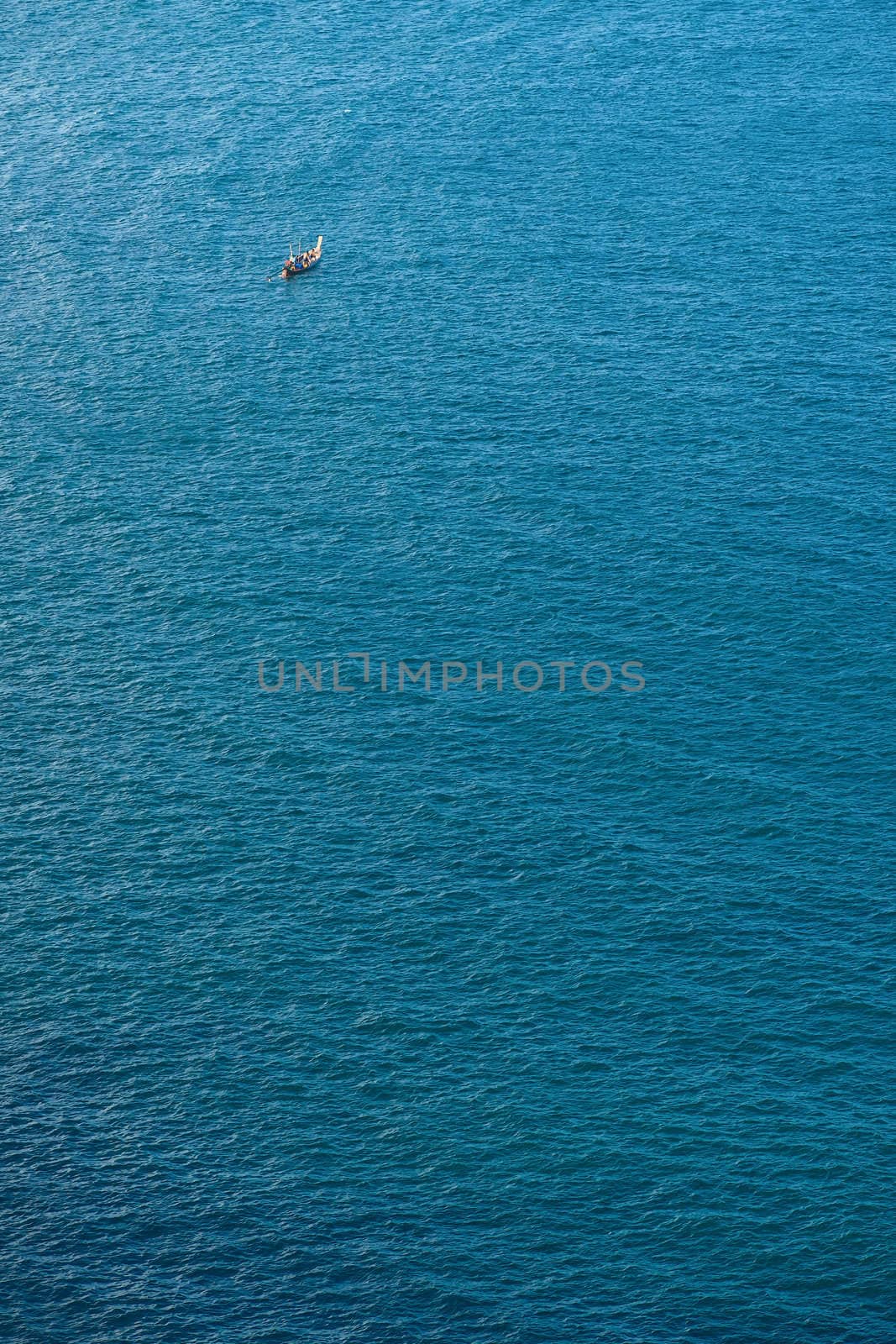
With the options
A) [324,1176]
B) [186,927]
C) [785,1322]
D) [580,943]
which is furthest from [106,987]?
[785,1322]

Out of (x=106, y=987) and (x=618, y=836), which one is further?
(x=618, y=836)

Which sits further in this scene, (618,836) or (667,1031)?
(618,836)

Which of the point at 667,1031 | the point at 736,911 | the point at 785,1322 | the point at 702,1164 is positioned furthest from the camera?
the point at 736,911

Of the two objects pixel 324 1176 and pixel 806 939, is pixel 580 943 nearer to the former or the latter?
pixel 806 939

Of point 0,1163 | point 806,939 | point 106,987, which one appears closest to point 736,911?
point 806,939

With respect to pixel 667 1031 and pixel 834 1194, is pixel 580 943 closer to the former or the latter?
pixel 667 1031

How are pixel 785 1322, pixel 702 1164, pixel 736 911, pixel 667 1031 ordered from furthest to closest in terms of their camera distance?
1. pixel 736 911
2. pixel 667 1031
3. pixel 702 1164
4. pixel 785 1322

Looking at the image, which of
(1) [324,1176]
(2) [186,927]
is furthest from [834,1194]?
(2) [186,927]

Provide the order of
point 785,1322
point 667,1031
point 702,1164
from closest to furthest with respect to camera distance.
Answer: point 785,1322
point 702,1164
point 667,1031
